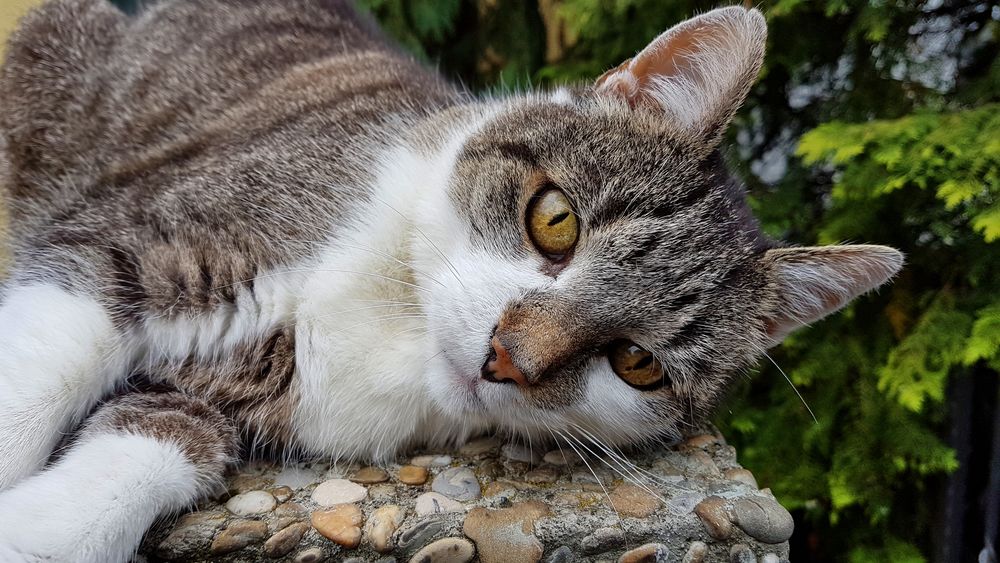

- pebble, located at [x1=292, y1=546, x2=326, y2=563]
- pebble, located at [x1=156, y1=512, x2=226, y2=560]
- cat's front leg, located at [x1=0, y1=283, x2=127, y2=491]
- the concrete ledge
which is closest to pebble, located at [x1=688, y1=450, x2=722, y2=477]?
the concrete ledge

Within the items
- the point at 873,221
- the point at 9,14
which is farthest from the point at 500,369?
the point at 9,14

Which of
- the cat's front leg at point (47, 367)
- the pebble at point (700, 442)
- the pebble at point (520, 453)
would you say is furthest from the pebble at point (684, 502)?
the cat's front leg at point (47, 367)

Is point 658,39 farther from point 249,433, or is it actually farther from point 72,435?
point 72,435

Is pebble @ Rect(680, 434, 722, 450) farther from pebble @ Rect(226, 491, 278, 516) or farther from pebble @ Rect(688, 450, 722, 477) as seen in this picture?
pebble @ Rect(226, 491, 278, 516)

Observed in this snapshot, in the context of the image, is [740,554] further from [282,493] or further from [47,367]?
[47,367]

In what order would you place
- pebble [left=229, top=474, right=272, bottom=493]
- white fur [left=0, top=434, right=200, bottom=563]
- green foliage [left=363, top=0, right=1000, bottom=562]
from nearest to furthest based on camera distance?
white fur [left=0, top=434, right=200, bottom=563]
pebble [left=229, top=474, right=272, bottom=493]
green foliage [left=363, top=0, right=1000, bottom=562]

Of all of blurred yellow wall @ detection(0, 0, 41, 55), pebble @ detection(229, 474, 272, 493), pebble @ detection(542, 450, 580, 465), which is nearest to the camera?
pebble @ detection(229, 474, 272, 493)

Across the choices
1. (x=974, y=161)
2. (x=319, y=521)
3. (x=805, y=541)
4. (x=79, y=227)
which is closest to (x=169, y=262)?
(x=79, y=227)
